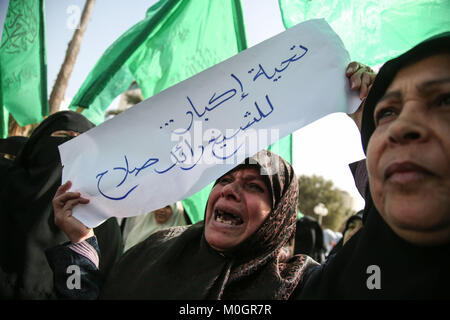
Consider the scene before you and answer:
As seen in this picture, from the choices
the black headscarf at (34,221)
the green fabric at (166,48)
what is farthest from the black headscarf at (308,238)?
the black headscarf at (34,221)

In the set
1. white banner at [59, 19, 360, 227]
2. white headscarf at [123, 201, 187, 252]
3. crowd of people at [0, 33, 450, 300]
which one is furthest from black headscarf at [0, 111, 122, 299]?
white headscarf at [123, 201, 187, 252]

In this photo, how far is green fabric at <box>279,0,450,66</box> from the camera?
1.57 m

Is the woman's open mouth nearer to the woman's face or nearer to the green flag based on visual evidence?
the woman's face

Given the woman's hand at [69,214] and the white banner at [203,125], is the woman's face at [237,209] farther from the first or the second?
the woman's hand at [69,214]

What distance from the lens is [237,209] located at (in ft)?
4.55

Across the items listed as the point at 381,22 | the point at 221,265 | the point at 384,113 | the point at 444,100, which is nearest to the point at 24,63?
the point at 221,265

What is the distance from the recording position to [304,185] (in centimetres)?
4116

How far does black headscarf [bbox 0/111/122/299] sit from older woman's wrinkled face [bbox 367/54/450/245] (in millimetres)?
1608

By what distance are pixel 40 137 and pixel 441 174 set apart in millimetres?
2245

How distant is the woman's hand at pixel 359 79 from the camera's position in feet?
3.85

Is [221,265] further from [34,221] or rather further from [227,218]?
[34,221]

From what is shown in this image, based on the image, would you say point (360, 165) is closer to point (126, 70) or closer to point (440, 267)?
point (440, 267)
